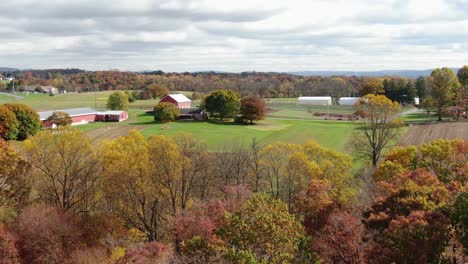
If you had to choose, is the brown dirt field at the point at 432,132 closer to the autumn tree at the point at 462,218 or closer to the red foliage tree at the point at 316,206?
the red foliage tree at the point at 316,206

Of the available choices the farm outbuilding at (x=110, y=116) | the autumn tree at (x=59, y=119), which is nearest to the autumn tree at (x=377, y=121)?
the autumn tree at (x=59, y=119)

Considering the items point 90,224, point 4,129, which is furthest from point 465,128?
point 4,129

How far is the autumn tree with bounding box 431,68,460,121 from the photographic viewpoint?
231 feet

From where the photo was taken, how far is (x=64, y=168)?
28.1 m

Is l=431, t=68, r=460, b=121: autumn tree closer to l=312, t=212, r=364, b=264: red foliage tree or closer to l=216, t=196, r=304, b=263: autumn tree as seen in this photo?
l=312, t=212, r=364, b=264: red foliage tree

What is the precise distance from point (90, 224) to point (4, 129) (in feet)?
120

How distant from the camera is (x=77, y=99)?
130000 millimetres

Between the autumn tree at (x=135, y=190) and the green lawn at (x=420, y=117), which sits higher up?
the green lawn at (x=420, y=117)

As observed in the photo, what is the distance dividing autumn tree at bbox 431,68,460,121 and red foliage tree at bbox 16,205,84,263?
6053cm

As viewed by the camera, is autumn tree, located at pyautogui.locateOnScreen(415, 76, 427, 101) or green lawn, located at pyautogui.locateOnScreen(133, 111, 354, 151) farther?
autumn tree, located at pyautogui.locateOnScreen(415, 76, 427, 101)

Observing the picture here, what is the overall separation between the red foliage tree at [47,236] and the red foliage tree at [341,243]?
453 inches

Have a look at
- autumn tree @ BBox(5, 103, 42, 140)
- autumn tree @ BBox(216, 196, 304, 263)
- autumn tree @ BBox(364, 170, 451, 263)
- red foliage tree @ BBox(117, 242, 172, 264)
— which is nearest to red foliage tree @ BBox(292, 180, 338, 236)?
autumn tree @ BBox(364, 170, 451, 263)

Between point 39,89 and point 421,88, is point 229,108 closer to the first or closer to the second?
point 421,88

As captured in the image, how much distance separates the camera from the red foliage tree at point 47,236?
21094mm
